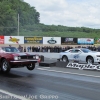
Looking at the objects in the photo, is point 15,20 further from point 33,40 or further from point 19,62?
point 19,62

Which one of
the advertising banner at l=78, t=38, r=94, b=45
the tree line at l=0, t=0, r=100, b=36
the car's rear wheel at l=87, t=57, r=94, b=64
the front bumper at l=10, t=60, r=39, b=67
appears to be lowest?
the car's rear wheel at l=87, t=57, r=94, b=64

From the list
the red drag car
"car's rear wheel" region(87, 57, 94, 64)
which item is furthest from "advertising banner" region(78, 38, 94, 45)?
the red drag car

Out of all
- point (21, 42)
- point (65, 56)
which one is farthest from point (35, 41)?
point (65, 56)

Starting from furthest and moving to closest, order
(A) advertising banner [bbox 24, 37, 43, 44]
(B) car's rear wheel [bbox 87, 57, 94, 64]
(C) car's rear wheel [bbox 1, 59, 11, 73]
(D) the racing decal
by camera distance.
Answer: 1. (A) advertising banner [bbox 24, 37, 43, 44]
2. (B) car's rear wheel [bbox 87, 57, 94, 64]
3. (D) the racing decal
4. (C) car's rear wheel [bbox 1, 59, 11, 73]

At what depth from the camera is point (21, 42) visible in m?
47.3

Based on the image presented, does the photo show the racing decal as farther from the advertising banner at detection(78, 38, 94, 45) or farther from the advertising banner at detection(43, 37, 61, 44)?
the advertising banner at detection(78, 38, 94, 45)

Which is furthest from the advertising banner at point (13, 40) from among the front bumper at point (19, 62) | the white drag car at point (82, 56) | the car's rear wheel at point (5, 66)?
the front bumper at point (19, 62)

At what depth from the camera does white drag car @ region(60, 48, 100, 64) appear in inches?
778

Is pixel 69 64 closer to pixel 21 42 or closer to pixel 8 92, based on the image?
pixel 8 92

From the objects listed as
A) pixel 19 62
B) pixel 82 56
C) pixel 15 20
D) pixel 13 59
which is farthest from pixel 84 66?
pixel 15 20

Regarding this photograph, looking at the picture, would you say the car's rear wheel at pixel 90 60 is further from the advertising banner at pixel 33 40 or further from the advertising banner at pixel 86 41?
the advertising banner at pixel 86 41

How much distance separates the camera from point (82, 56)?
2094cm

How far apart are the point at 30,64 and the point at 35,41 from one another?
35.7m

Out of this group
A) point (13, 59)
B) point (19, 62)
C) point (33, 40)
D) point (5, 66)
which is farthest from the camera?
point (33, 40)
